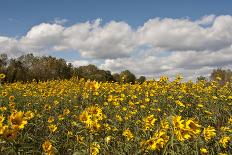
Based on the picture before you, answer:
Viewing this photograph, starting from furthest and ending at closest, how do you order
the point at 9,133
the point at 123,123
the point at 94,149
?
the point at 123,123, the point at 94,149, the point at 9,133

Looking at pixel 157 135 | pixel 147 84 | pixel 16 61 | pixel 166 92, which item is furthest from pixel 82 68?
pixel 157 135

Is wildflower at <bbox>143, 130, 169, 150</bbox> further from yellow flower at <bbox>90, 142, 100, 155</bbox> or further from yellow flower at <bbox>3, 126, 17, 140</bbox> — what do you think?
yellow flower at <bbox>3, 126, 17, 140</bbox>

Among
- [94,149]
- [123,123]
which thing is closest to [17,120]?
[94,149]

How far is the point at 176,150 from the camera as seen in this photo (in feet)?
16.5

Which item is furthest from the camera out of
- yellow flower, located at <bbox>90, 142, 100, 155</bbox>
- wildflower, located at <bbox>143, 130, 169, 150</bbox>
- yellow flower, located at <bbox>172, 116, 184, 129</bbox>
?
yellow flower, located at <bbox>90, 142, 100, 155</bbox>

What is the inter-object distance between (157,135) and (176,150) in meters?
0.67

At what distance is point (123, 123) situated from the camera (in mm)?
7973

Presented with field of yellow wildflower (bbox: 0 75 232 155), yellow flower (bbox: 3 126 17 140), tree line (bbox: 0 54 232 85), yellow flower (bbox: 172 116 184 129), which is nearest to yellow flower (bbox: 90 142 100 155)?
field of yellow wildflower (bbox: 0 75 232 155)

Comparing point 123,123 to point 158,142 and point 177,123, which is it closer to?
point 158,142

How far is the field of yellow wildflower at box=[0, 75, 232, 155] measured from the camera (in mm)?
4434

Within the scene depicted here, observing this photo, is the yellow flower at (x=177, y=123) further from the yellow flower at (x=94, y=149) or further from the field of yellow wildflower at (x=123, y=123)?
the yellow flower at (x=94, y=149)

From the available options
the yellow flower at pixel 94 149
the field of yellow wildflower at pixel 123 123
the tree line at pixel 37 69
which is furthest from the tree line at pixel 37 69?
the yellow flower at pixel 94 149

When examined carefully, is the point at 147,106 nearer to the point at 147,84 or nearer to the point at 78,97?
the point at 78,97

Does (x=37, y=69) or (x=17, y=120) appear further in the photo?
(x=37, y=69)
